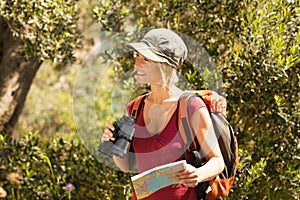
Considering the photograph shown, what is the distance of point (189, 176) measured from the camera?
11.1 ft

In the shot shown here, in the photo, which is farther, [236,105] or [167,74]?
[236,105]

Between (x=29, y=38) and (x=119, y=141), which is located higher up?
(x=29, y=38)

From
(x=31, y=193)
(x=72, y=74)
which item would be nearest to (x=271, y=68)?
(x=31, y=193)

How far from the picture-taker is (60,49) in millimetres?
6352

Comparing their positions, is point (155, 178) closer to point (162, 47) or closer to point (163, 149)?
point (163, 149)

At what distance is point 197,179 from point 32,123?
29.4ft

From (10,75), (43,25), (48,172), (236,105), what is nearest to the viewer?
(236,105)

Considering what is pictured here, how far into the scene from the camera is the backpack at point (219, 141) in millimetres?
3588

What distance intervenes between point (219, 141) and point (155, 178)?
1.59 feet

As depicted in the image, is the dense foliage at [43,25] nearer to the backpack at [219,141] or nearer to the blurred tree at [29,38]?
the blurred tree at [29,38]

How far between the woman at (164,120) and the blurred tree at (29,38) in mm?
2579

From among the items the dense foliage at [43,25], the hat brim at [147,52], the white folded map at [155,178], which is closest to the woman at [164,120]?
the hat brim at [147,52]

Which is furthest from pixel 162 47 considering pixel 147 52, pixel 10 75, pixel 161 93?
pixel 10 75

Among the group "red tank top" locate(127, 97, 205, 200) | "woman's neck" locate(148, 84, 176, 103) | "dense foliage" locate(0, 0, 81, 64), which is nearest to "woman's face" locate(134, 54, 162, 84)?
"woman's neck" locate(148, 84, 176, 103)
